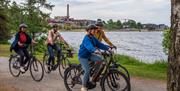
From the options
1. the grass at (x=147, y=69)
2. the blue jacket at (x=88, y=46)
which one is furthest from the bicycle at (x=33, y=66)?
the grass at (x=147, y=69)

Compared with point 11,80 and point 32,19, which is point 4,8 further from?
point 11,80

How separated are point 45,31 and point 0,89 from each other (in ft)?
110

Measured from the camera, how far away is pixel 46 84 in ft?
42.3

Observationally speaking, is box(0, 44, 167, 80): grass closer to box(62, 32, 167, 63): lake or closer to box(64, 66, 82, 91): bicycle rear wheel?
box(62, 32, 167, 63): lake

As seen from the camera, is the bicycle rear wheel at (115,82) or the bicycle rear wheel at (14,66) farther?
the bicycle rear wheel at (14,66)

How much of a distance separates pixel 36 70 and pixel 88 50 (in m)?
4.31

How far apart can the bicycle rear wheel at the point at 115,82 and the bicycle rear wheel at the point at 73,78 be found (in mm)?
784

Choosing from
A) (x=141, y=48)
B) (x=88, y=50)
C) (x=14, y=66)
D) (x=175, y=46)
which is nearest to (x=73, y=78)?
(x=88, y=50)

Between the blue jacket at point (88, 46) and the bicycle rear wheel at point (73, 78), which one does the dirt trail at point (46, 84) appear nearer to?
the bicycle rear wheel at point (73, 78)

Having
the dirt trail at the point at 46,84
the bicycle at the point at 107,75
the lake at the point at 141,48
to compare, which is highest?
the bicycle at the point at 107,75

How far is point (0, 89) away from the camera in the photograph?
1209 cm

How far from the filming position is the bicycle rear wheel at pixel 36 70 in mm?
13594

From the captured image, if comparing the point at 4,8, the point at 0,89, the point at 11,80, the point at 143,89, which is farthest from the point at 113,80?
the point at 4,8

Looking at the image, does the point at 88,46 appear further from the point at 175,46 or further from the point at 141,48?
the point at 141,48
